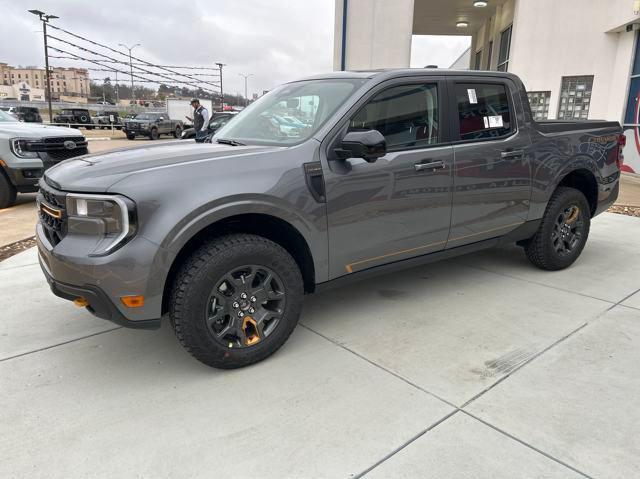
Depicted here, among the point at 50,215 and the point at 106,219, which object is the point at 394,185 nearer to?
the point at 106,219

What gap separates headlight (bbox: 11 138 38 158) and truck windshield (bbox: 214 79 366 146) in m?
5.33

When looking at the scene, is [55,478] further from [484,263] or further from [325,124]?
[484,263]

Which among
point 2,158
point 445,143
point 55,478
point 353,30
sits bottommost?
point 55,478

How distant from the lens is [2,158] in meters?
7.57

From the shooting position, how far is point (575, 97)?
43.6 feet

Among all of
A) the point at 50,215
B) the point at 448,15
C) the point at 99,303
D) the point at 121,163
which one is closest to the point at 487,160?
the point at 121,163

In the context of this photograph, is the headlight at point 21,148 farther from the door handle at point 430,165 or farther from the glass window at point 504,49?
the glass window at point 504,49

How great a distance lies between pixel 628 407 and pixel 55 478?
2.90 meters

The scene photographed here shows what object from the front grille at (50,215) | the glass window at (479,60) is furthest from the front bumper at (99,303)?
the glass window at (479,60)

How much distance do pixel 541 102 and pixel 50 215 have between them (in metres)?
14.4

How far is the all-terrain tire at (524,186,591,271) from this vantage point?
4637mm

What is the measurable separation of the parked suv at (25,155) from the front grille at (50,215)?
5.35 metres

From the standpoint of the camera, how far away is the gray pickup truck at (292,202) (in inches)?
103

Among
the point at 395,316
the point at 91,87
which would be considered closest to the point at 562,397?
the point at 395,316
